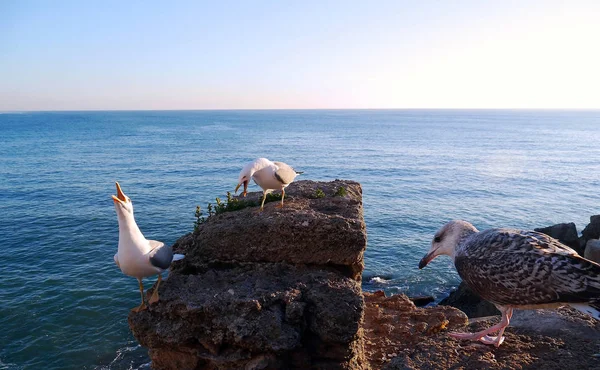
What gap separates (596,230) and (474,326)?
56.8ft

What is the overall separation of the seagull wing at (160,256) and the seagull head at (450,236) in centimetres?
499

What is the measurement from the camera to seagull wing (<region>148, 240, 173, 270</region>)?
7313 mm

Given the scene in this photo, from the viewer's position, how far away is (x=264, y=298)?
7.22 metres

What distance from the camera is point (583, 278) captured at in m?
6.13

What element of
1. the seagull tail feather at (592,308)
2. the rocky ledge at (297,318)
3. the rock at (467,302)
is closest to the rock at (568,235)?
the rock at (467,302)

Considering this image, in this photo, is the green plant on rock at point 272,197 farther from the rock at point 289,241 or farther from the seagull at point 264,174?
the rock at point 289,241

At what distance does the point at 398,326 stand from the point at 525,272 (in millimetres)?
3941

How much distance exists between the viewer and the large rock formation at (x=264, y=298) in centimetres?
699

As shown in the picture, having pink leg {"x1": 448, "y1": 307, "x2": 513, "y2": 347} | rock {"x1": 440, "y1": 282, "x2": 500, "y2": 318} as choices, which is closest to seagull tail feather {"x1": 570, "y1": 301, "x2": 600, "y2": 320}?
pink leg {"x1": 448, "y1": 307, "x2": 513, "y2": 347}

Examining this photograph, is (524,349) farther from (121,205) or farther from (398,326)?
(121,205)

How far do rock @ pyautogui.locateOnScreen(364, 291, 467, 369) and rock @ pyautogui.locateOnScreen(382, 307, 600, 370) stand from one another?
282mm

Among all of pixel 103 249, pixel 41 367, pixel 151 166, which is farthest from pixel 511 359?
pixel 151 166

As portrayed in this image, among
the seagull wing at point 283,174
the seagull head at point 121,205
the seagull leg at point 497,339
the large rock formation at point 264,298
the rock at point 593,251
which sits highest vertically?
the seagull wing at point 283,174

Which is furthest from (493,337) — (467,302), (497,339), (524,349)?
(467,302)
